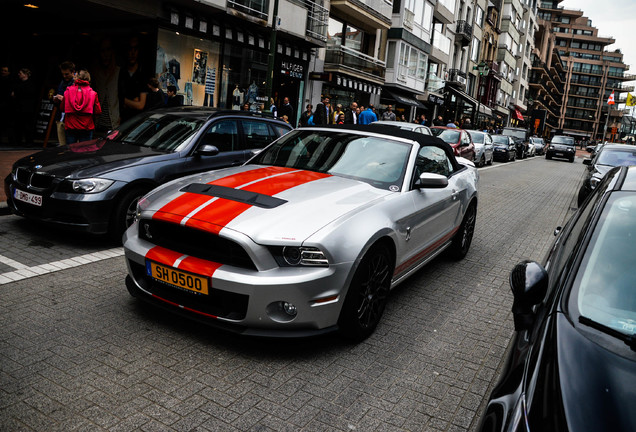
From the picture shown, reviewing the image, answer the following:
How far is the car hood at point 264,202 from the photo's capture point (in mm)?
3354

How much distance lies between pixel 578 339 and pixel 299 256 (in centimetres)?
181

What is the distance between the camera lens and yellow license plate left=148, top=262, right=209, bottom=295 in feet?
10.9

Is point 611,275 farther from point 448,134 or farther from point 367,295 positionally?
point 448,134

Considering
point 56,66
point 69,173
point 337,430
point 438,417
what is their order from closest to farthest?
point 337,430, point 438,417, point 69,173, point 56,66

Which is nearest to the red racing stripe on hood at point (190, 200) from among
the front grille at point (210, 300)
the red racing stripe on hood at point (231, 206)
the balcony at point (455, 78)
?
the red racing stripe on hood at point (231, 206)

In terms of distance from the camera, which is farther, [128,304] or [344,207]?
[128,304]

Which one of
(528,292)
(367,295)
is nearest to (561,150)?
(367,295)

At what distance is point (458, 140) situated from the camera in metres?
17.9

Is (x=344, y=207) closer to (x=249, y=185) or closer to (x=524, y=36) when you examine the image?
(x=249, y=185)

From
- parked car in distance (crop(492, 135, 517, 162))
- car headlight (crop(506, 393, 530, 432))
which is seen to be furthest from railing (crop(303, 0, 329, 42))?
car headlight (crop(506, 393, 530, 432))

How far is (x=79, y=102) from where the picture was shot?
335 inches

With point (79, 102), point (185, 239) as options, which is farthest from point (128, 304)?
point (79, 102)

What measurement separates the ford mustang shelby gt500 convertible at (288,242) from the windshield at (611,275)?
59.7 inches

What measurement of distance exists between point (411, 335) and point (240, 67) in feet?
54.9
